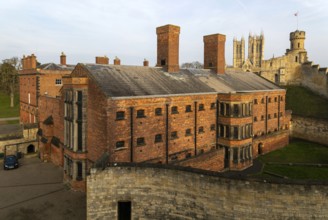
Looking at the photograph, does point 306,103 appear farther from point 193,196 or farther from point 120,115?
point 193,196

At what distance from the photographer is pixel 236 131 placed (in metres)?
26.8

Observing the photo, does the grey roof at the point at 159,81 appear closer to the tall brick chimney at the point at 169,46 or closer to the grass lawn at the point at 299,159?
the tall brick chimney at the point at 169,46

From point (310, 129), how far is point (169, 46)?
25.5m

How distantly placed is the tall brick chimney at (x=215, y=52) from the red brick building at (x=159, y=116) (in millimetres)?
130

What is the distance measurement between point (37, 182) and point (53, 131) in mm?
7575

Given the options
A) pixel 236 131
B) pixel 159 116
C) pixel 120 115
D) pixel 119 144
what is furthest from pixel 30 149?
pixel 236 131

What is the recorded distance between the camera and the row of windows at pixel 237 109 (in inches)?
1046

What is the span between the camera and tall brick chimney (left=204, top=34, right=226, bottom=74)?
113 ft

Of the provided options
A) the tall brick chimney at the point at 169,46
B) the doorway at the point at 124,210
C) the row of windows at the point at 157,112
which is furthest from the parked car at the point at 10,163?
the tall brick chimney at the point at 169,46

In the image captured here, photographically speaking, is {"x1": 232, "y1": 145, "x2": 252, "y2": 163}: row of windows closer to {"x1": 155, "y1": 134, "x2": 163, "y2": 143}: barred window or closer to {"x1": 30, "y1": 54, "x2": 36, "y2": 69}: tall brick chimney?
{"x1": 155, "y1": 134, "x2": 163, "y2": 143}: barred window

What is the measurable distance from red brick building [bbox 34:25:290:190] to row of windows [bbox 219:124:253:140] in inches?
3.9

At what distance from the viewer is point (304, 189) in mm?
11344

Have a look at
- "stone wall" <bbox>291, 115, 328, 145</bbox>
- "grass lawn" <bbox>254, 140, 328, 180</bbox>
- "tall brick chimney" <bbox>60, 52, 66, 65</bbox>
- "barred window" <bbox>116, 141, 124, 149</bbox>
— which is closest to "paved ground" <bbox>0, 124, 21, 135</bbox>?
"tall brick chimney" <bbox>60, 52, 66, 65</bbox>

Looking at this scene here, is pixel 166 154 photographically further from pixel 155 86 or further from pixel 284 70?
pixel 284 70
